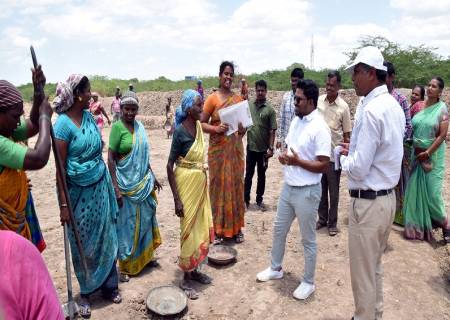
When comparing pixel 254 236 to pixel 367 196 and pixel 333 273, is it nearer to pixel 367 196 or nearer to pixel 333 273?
pixel 333 273

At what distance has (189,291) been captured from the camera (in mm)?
3783

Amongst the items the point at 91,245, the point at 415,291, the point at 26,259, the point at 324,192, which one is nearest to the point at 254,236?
the point at 324,192

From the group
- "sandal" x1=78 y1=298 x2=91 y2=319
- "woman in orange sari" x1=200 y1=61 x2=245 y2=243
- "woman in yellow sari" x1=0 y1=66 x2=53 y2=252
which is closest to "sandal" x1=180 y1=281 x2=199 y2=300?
"sandal" x1=78 y1=298 x2=91 y2=319

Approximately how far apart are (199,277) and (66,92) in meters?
2.28

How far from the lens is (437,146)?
4863mm

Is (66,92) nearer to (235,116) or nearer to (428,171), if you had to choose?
(235,116)

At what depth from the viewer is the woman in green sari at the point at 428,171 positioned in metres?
4.85

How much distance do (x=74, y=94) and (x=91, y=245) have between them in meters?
1.37

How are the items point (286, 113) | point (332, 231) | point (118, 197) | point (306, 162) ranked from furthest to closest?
1. point (286, 113)
2. point (332, 231)
3. point (118, 197)
4. point (306, 162)

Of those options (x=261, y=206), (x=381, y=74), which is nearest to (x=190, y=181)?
(x=381, y=74)

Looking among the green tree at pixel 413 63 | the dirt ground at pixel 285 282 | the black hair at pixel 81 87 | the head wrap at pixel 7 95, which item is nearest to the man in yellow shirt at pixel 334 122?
the dirt ground at pixel 285 282

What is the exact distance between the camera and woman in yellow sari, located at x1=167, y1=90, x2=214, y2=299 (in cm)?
369

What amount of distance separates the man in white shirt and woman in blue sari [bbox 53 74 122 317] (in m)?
1.70

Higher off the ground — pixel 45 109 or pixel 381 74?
pixel 381 74
